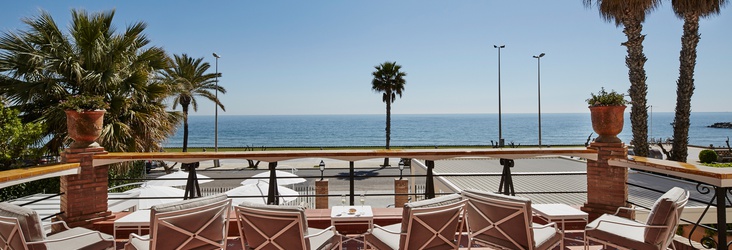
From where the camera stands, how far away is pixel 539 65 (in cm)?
2778

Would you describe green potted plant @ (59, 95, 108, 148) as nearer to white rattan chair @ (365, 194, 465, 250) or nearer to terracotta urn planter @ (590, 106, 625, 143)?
white rattan chair @ (365, 194, 465, 250)

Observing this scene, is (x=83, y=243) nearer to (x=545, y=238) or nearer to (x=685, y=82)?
(x=545, y=238)

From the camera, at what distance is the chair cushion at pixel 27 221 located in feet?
8.68

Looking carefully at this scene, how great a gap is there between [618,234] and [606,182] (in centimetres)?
201

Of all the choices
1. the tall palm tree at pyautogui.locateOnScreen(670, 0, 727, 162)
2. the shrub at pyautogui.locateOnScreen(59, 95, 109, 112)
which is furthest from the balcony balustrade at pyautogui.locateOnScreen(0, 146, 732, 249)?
the tall palm tree at pyautogui.locateOnScreen(670, 0, 727, 162)

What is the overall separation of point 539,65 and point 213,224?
1147 inches

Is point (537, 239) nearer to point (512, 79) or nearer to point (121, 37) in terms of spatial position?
point (121, 37)

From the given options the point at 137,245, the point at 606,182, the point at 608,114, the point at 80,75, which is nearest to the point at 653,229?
the point at 606,182

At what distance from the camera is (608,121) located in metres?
4.90

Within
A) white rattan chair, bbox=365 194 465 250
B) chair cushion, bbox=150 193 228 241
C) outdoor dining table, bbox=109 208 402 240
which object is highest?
chair cushion, bbox=150 193 228 241

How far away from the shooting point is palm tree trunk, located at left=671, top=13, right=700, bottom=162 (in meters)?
13.0

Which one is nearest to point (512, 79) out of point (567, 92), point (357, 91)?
point (567, 92)

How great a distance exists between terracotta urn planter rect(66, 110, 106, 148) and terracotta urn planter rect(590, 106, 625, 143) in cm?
646

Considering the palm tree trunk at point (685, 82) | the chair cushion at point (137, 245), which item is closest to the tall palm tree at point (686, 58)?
the palm tree trunk at point (685, 82)
